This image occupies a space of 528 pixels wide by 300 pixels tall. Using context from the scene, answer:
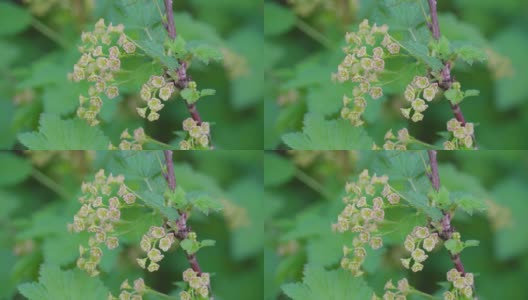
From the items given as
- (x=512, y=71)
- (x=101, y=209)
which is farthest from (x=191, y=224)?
(x=512, y=71)

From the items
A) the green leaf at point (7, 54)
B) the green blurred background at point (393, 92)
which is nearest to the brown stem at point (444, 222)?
the green blurred background at point (393, 92)

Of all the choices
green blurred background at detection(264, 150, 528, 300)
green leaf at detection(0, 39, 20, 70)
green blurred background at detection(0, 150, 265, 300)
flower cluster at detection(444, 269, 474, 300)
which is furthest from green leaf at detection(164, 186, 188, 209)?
green leaf at detection(0, 39, 20, 70)

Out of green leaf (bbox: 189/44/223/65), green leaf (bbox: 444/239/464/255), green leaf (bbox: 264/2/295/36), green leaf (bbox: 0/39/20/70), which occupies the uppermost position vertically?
green leaf (bbox: 264/2/295/36)

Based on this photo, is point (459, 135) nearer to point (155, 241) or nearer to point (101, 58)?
point (155, 241)

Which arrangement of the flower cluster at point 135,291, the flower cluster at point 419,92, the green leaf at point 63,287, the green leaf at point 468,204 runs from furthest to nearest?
the green leaf at point 63,287 → the flower cluster at point 135,291 → the flower cluster at point 419,92 → the green leaf at point 468,204

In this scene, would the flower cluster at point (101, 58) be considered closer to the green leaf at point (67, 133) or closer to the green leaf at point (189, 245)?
the green leaf at point (67, 133)

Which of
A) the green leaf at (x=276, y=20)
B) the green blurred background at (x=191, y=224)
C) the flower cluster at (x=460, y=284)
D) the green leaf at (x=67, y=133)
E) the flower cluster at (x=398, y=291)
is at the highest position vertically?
the green leaf at (x=276, y=20)

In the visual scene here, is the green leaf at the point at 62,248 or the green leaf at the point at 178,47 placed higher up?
the green leaf at the point at 178,47

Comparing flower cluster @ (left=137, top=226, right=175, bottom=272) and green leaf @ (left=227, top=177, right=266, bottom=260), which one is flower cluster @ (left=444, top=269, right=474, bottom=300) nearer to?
green leaf @ (left=227, top=177, right=266, bottom=260)
